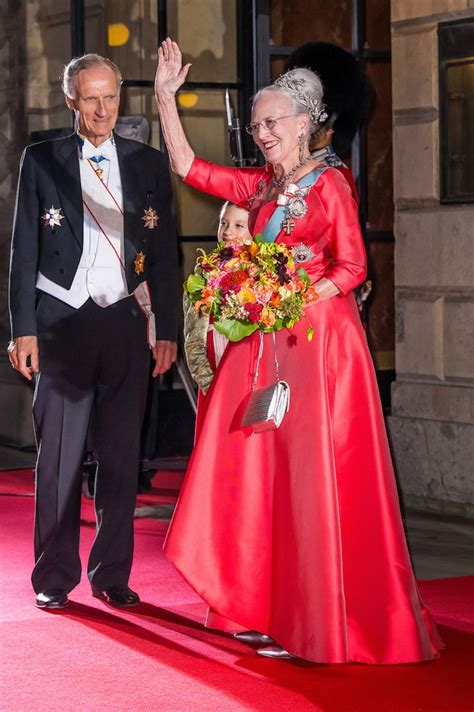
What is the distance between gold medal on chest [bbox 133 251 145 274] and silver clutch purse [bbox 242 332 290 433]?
34.0 inches

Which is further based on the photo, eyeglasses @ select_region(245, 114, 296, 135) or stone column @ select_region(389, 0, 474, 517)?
stone column @ select_region(389, 0, 474, 517)

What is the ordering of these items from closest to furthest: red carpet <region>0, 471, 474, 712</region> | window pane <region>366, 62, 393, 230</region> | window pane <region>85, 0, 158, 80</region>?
red carpet <region>0, 471, 474, 712</region>, window pane <region>85, 0, 158, 80</region>, window pane <region>366, 62, 393, 230</region>

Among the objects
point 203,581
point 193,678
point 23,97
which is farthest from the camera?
point 23,97

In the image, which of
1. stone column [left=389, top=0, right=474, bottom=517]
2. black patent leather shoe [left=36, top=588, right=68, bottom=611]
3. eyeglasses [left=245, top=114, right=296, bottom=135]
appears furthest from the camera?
stone column [left=389, top=0, right=474, bottom=517]

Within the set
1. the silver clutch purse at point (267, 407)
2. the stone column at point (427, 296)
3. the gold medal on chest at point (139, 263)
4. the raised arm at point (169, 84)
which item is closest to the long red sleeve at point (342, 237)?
the silver clutch purse at point (267, 407)

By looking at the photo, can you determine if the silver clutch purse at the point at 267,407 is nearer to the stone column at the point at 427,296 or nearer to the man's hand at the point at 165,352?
the man's hand at the point at 165,352

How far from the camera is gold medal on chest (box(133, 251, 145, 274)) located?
5.09 metres

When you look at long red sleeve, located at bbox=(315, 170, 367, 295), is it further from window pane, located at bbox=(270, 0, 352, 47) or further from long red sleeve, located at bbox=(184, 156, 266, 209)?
window pane, located at bbox=(270, 0, 352, 47)

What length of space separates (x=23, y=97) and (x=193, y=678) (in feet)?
18.5

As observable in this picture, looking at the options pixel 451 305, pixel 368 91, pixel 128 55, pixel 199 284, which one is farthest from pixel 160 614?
pixel 128 55

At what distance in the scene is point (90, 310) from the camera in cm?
503

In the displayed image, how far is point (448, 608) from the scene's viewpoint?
517cm

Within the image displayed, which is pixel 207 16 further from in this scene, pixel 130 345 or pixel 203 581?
pixel 203 581

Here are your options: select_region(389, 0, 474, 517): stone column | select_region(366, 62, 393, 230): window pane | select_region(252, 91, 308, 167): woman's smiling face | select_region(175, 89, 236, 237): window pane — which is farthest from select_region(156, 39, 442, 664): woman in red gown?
select_region(366, 62, 393, 230): window pane
